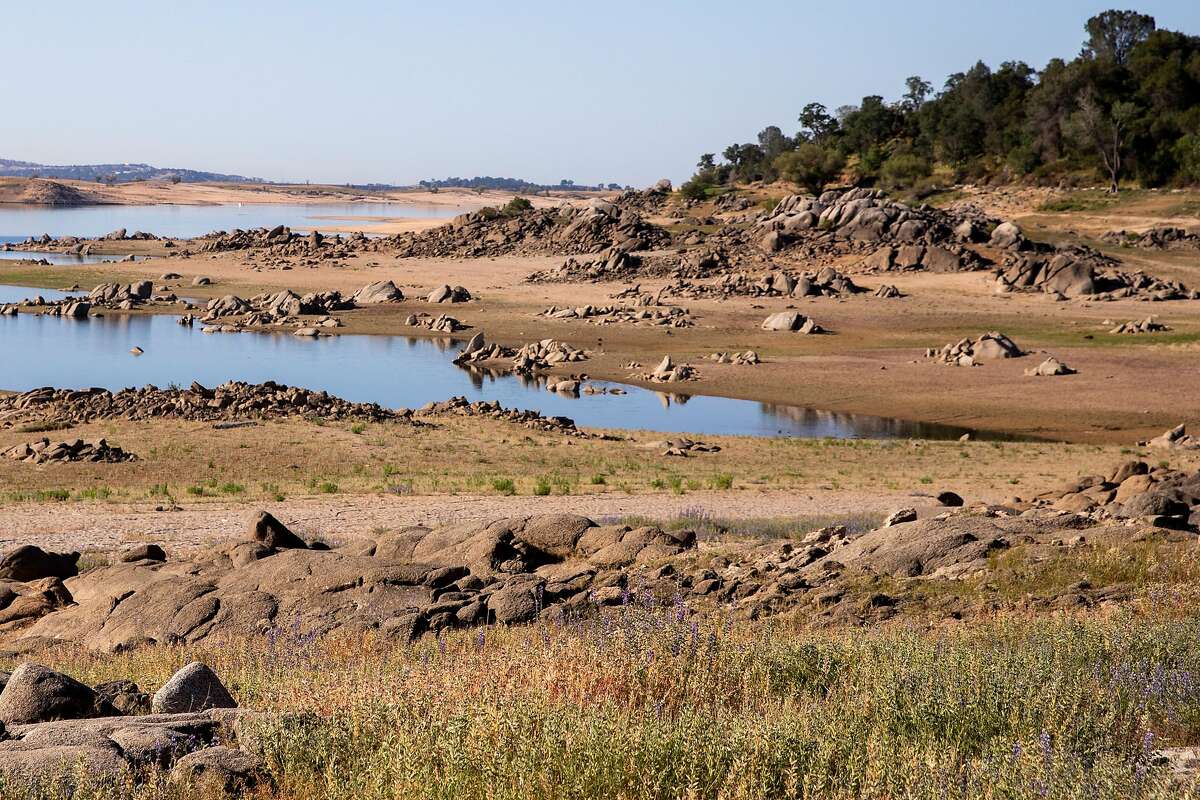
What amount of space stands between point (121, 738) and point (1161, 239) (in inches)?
3029

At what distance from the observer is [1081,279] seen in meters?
63.5

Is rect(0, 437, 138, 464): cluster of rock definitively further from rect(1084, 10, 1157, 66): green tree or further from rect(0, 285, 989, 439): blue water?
rect(1084, 10, 1157, 66): green tree

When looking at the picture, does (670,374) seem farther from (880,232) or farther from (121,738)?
(121,738)

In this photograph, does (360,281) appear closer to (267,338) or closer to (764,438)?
(267,338)

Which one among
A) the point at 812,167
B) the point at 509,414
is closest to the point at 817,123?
the point at 812,167

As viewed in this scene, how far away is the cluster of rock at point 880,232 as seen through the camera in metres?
71.1

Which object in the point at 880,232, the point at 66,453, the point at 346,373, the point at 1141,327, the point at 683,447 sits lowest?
the point at 346,373

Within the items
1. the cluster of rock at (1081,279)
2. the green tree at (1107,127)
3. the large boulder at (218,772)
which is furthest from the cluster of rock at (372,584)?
the green tree at (1107,127)

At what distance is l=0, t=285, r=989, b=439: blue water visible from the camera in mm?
41156

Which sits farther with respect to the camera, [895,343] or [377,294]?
[377,294]

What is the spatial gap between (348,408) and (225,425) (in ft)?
12.9

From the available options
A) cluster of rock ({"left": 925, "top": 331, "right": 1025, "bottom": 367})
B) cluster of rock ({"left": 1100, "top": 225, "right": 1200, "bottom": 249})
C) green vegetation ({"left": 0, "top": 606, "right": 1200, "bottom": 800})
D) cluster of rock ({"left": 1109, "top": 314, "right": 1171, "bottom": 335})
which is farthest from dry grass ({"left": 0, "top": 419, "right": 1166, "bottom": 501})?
cluster of rock ({"left": 1100, "top": 225, "right": 1200, "bottom": 249})

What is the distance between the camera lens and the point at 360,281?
79812 mm

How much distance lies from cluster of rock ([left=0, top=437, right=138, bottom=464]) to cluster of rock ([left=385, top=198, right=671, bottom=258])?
5382cm
